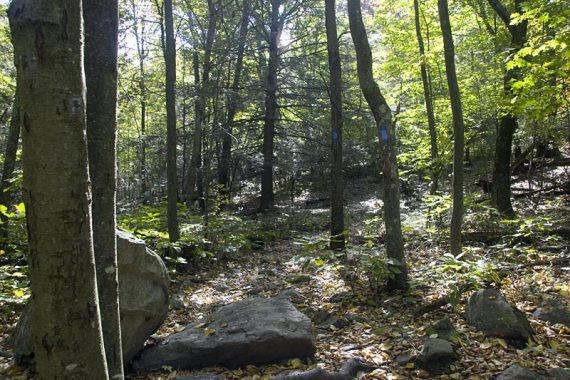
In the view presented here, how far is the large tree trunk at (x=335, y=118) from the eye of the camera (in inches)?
383

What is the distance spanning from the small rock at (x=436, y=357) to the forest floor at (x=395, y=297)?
0.34 feet

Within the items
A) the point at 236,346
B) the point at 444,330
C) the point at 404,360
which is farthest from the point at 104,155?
the point at 444,330

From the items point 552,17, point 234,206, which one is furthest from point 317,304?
point 234,206

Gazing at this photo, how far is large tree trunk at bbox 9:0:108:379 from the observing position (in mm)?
1658

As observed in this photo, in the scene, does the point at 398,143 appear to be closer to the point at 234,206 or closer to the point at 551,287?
the point at 234,206

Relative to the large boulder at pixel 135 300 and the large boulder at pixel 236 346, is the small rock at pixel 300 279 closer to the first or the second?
the large boulder at pixel 236 346

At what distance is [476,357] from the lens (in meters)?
4.64

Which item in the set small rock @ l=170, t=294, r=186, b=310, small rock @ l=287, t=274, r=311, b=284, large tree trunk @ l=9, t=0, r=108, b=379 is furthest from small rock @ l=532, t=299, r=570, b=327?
large tree trunk @ l=9, t=0, r=108, b=379

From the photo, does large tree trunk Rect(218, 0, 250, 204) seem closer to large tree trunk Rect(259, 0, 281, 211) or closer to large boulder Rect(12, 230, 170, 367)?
large tree trunk Rect(259, 0, 281, 211)

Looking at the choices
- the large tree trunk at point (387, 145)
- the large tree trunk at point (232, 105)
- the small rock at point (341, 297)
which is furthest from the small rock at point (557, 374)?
the large tree trunk at point (232, 105)

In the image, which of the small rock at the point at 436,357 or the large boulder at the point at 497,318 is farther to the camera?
the large boulder at the point at 497,318

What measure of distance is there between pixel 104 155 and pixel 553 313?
555 centimetres

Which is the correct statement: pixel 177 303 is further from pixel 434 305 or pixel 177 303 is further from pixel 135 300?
pixel 434 305

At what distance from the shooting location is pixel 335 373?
4434mm
